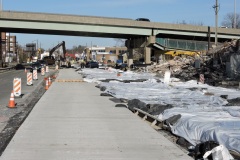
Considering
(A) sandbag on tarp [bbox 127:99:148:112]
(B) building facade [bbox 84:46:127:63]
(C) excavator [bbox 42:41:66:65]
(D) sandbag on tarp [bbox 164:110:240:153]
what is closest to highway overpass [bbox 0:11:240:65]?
(C) excavator [bbox 42:41:66:65]

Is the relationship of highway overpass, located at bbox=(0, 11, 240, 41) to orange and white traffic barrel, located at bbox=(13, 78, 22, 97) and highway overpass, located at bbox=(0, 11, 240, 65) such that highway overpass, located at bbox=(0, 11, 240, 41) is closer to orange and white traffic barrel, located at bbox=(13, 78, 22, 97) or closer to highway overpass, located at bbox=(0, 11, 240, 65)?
highway overpass, located at bbox=(0, 11, 240, 65)

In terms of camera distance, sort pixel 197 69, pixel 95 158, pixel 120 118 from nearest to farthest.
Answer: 1. pixel 95 158
2. pixel 120 118
3. pixel 197 69

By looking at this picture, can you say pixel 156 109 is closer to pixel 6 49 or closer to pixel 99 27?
pixel 99 27

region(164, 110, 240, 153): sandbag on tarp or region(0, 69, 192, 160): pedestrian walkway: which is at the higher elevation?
region(164, 110, 240, 153): sandbag on tarp

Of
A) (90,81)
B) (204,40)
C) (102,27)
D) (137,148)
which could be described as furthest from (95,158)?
(204,40)

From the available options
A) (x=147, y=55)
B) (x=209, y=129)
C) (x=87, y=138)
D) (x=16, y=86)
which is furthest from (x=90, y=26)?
(x=209, y=129)

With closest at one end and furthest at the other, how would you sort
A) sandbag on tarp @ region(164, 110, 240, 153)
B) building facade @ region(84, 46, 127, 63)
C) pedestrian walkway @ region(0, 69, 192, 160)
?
pedestrian walkway @ region(0, 69, 192, 160)
sandbag on tarp @ region(164, 110, 240, 153)
building facade @ region(84, 46, 127, 63)

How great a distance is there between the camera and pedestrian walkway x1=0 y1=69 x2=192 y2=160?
274 inches

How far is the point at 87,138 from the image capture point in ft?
27.5

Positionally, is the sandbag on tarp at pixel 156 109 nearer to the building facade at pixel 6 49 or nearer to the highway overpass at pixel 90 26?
the highway overpass at pixel 90 26

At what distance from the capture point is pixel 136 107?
1349cm

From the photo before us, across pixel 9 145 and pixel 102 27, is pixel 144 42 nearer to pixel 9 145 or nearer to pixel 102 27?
pixel 102 27

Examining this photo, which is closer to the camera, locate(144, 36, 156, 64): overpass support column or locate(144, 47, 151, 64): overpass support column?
locate(144, 36, 156, 64): overpass support column

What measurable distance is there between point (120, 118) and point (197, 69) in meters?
29.3
